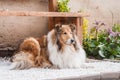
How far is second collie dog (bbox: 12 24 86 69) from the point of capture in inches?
276

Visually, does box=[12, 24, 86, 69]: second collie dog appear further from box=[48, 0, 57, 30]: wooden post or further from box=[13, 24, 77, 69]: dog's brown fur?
box=[48, 0, 57, 30]: wooden post

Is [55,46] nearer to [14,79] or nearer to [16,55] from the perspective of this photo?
[16,55]

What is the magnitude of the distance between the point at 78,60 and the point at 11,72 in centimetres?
123

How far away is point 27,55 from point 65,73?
946mm

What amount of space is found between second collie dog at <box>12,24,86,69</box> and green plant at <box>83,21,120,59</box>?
1.28 m

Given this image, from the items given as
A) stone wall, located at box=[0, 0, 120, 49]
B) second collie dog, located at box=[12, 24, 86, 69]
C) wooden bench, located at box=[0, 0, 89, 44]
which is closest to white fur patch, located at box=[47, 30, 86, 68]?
second collie dog, located at box=[12, 24, 86, 69]

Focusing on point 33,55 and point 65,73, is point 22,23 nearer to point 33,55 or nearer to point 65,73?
point 33,55

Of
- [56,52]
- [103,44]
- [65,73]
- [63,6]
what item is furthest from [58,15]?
[65,73]

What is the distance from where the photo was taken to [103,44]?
8.62 m

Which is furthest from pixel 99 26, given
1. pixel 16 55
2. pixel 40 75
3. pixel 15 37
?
pixel 40 75

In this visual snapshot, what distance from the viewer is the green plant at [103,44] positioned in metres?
8.47

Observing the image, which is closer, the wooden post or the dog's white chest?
the dog's white chest

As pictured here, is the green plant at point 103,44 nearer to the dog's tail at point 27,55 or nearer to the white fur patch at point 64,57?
the white fur patch at point 64,57

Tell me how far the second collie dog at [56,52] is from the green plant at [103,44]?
50.2 inches
